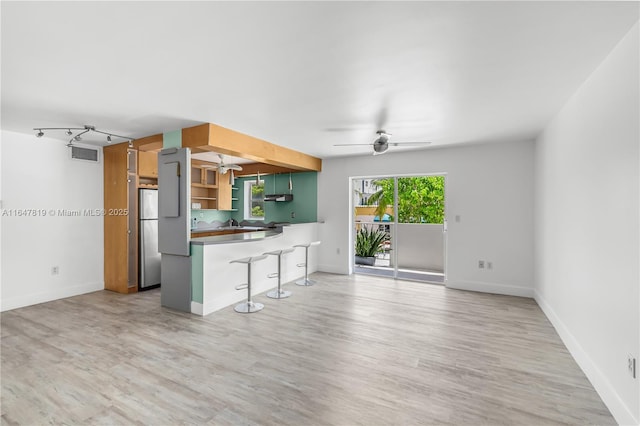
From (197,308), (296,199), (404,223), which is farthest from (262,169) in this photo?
(197,308)

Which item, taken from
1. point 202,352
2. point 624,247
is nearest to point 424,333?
point 624,247

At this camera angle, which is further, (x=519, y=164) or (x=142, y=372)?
(x=519, y=164)

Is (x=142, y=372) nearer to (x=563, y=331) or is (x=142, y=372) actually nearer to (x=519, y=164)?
(x=563, y=331)

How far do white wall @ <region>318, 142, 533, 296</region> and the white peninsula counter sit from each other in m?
2.58

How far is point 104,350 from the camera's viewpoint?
288 cm

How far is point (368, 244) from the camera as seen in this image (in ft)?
22.2

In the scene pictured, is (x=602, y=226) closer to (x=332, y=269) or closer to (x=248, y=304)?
(x=248, y=304)

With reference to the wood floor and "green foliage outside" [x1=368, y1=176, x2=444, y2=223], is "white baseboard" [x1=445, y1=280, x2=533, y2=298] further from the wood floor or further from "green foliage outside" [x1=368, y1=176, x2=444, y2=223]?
"green foliage outside" [x1=368, y1=176, x2=444, y2=223]

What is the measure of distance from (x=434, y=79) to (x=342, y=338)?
2664 mm

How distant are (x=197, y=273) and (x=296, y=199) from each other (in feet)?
11.2

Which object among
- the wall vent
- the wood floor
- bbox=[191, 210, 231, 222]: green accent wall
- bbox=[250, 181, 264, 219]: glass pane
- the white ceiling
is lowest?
the wood floor

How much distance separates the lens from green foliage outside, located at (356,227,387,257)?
6648mm

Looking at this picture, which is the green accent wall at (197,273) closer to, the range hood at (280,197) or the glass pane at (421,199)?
the range hood at (280,197)

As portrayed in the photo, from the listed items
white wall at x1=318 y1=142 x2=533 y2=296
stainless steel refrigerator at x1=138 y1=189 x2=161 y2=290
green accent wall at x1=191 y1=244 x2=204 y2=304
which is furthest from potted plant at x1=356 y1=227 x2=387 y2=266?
stainless steel refrigerator at x1=138 y1=189 x2=161 y2=290
